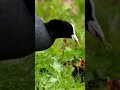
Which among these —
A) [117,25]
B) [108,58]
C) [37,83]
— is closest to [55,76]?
[37,83]

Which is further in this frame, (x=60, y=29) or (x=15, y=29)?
(x=60, y=29)

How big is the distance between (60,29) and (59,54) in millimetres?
259

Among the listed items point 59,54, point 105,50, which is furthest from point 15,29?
point 105,50

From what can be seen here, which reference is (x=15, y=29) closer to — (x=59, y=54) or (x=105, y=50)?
(x=59, y=54)

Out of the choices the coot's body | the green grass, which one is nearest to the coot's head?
the green grass

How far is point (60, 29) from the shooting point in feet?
14.1

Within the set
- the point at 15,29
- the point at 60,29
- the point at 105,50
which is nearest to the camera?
the point at 15,29

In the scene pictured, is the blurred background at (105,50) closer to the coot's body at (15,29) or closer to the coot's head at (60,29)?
the coot's head at (60,29)

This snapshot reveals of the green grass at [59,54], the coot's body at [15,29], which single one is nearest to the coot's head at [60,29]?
the green grass at [59,54]

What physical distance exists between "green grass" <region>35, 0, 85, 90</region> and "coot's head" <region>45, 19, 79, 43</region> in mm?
161

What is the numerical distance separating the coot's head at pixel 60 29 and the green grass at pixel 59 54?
16cm

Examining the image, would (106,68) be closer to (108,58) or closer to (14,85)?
(108,58)

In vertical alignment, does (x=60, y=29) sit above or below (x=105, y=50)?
above

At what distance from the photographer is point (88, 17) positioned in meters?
4.20
